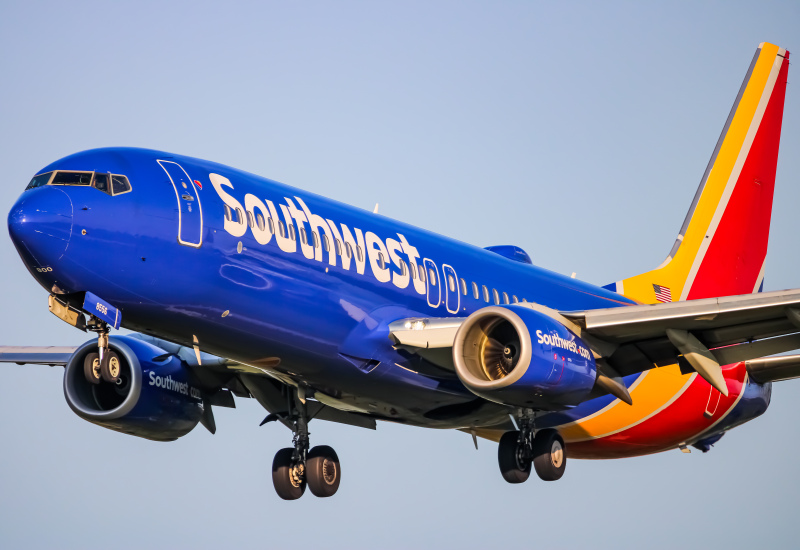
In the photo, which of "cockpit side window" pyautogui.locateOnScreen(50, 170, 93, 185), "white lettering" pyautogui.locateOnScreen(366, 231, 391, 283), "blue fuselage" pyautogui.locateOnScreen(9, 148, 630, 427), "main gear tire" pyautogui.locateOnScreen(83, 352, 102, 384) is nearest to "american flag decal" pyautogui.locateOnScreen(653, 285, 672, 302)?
"blue fuselage" pyautogui.locateOnScreen(9, 148, 630, 427)

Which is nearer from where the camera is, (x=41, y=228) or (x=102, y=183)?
(x=41, y=228)

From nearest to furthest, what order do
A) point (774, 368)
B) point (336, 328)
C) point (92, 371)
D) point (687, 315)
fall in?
point (92, 371), point (336, 328), point (687, 315), point (774, 368)

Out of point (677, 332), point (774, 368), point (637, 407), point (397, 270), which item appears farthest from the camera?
point (637, 407)

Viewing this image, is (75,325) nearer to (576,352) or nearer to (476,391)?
(476,391)

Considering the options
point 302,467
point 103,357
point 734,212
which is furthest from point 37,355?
point 734,212

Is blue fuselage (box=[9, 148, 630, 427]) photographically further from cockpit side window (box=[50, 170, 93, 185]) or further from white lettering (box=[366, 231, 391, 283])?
cockpit side window (box=[50, 170, 93, 185])

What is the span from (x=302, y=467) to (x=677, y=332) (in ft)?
27.6

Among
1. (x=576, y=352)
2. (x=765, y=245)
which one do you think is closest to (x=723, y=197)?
(x=765, y=245)

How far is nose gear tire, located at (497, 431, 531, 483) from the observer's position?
2527cm

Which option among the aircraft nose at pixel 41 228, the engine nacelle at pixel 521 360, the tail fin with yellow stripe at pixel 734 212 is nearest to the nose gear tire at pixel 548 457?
the engine nacelle at pixel 521 360

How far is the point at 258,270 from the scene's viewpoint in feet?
65.6

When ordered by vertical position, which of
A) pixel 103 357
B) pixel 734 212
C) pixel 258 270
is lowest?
pixel 103 357

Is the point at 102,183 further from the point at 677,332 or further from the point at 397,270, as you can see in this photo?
the point at 677,332

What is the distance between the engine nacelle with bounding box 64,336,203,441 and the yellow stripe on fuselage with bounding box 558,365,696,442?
8997mm
